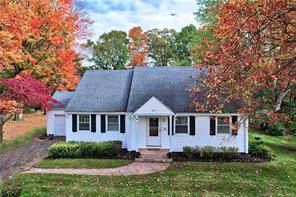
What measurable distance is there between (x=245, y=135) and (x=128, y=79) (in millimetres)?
9410

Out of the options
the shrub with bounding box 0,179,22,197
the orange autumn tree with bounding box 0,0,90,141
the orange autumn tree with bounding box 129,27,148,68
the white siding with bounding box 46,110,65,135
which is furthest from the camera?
the orange autumn tree with bounding box 129,27,148,68

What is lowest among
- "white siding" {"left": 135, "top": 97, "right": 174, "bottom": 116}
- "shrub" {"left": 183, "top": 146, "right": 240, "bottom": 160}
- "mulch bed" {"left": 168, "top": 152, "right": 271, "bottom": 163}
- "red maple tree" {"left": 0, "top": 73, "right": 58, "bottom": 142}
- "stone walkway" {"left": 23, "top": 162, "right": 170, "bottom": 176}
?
"stone walkway" {"left": 23, "top": 162, "right": 170, "bottom": 176}

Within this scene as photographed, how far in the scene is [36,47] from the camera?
2708cm

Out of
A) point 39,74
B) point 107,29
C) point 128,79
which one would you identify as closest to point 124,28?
point 107,29

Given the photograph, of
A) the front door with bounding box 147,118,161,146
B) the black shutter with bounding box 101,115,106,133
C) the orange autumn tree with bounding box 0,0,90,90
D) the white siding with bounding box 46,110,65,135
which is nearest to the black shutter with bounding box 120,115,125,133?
the black shutter with bounding box 101,115,106,133

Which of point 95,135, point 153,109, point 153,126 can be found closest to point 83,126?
point 95,135

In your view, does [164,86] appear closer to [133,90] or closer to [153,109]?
[133,90]

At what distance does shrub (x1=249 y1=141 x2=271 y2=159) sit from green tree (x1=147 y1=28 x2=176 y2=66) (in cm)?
3163

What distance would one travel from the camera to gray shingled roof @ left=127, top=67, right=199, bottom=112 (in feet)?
64.2

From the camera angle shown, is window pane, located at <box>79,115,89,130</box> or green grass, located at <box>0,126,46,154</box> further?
green grass, located at <box>0,126,46,154</box>

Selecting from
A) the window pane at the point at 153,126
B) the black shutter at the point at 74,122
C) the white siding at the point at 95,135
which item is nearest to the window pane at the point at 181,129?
the window pane at the point at 153,126

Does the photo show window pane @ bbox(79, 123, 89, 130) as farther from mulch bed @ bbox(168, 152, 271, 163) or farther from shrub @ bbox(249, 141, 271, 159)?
shrub @ bbox(249, 141, 271, 159)

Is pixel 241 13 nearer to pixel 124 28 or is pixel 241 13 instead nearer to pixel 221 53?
pixel 221 53

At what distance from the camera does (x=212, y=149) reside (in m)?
18.4
